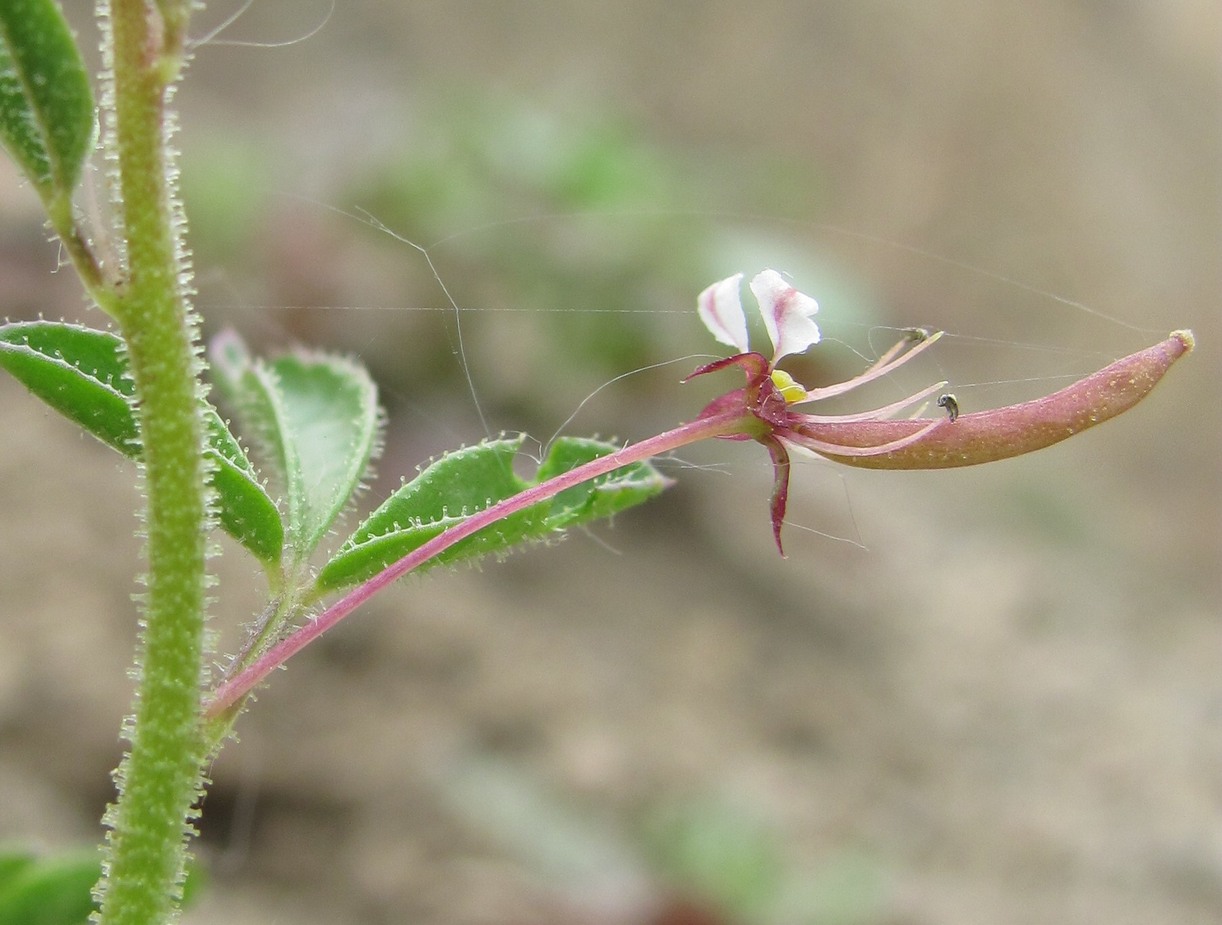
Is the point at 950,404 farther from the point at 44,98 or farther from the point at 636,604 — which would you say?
the point at 636,604

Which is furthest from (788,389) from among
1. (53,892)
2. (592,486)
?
(53,892)

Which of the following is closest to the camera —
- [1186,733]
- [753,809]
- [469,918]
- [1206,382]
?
[469,918]

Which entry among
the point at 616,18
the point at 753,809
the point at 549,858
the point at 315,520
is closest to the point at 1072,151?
the point at 616,18

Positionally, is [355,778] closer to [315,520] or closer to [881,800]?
[881,800]

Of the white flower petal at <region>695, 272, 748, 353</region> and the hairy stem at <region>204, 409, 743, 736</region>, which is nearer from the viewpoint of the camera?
the hairy stem at <region>204, 409, 743, 736</region>

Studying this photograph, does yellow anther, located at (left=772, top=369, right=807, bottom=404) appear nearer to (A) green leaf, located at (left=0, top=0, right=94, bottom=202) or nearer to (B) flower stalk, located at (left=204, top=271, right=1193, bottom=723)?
(B) flower stalk, located at (left=204, top=271, right=1193, bottom=723)

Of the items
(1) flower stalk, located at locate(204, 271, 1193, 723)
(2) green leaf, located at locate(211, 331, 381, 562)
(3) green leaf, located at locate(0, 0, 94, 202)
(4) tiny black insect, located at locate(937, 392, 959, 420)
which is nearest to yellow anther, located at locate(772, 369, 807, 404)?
(1) flower stalk, located at locate(204, 271, 1193, 723)
